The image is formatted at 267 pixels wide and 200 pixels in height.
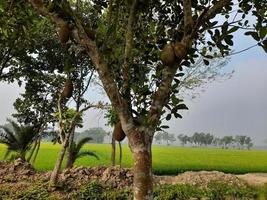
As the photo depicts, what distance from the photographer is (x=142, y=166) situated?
10.4ft

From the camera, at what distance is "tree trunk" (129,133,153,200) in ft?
10.2

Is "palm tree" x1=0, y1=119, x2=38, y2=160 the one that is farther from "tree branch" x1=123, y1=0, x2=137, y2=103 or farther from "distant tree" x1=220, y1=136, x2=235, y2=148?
"distant tree" x1=220, y1=136, x2=235, y2=148

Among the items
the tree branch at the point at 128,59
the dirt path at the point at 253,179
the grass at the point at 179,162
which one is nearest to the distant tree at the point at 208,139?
the grass at the point at 179,162

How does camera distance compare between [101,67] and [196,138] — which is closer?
[101,67]

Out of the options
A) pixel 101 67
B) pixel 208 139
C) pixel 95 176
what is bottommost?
pixel 95 176

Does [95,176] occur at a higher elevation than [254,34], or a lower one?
lower

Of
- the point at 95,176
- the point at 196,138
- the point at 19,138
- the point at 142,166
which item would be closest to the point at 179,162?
the point at 19,138

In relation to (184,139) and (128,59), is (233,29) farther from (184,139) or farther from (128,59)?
(184,139)

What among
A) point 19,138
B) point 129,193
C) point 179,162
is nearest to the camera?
point 129,193

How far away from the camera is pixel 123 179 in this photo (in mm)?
12922

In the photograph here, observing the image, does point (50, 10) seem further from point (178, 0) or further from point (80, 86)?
point (80, 86)

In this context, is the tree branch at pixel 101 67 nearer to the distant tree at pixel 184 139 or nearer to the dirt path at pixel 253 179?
the dirt path at pixel 253 179

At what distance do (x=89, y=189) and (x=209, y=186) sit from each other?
363cm

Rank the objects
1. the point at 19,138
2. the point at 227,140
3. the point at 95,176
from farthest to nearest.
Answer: the point at 227,140 → the point at 19,138 → the point at 95,176
